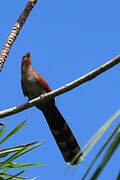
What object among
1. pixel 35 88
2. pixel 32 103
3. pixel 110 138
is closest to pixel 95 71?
pixel 32 103

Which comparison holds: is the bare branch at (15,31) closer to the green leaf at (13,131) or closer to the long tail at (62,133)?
the green leaf at (13,131)

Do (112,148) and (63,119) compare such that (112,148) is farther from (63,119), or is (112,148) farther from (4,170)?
(63,119)

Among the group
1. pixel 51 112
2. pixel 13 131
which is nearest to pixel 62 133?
pixel 51 112

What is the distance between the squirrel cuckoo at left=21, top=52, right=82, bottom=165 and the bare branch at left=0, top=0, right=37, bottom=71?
123cm

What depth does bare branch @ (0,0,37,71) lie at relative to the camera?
11.4 feet

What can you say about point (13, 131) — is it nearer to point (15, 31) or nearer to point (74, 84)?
point (74, 84)

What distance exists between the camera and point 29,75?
502cm

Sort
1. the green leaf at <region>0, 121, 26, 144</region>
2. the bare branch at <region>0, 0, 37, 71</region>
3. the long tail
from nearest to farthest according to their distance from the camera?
the green leaf at <region>0, 121, 26, 144</region> → the bare branch at <region>0, 0, 37, 71</region> → the long tail

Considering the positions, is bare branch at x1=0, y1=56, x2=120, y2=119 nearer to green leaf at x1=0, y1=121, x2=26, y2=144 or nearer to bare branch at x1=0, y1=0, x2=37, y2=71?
green leaf at x1=0, y1=121, x2=26, y2=144

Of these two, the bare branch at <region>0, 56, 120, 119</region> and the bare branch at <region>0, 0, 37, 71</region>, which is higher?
the bare branch at <region>0, 0, 37, 71</region>

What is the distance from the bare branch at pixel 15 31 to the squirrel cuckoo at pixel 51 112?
4.02ft

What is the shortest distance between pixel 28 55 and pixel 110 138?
4704 millimetres

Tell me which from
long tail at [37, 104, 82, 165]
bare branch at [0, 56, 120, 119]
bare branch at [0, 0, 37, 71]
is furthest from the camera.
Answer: long tail at [37, 104, 82, 165]

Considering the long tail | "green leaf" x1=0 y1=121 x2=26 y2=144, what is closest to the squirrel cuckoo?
the long tail
